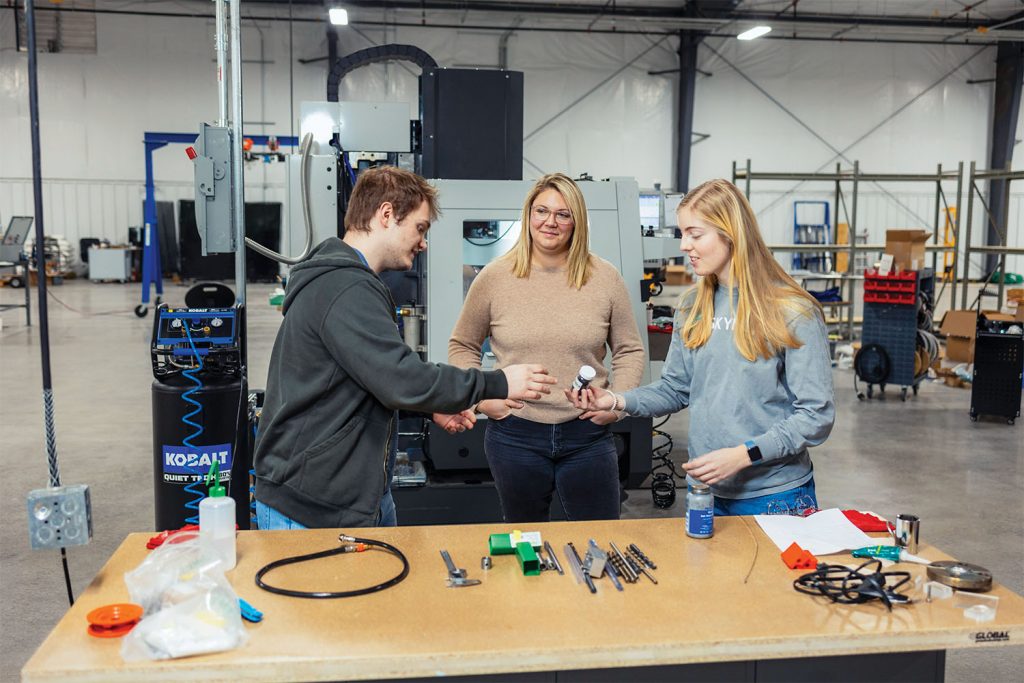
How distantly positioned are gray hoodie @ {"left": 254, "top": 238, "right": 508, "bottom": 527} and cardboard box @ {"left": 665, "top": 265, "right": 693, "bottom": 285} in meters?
12.8

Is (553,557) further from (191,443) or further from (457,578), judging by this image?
(191,443)

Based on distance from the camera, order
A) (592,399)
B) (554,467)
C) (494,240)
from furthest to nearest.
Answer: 1. (494,240)
2. (554,467)
3. (592,399)

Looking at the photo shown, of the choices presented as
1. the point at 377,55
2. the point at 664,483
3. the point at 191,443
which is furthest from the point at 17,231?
the point at 664,483

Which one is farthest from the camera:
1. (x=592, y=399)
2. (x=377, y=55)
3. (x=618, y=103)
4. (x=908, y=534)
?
(x=618, y=103)

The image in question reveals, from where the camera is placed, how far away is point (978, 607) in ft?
4.83

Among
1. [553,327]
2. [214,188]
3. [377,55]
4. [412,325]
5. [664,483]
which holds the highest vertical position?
[377,55]

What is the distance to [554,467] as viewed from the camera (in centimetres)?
236

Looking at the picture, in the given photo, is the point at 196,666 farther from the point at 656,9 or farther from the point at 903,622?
the point at 656,9

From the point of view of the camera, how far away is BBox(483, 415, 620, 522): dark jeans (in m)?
2.31

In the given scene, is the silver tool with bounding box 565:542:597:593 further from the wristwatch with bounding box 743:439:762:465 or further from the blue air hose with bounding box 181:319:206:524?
the blue air hose with bounding box 181:319:206:524

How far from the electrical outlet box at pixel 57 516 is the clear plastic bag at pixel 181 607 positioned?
0.90 feet

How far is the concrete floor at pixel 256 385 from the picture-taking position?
317 centimetres

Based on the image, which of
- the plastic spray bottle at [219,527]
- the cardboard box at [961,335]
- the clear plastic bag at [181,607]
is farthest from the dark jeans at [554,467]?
the cardboard box at [961,335]

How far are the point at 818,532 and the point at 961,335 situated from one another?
6.87 meters
